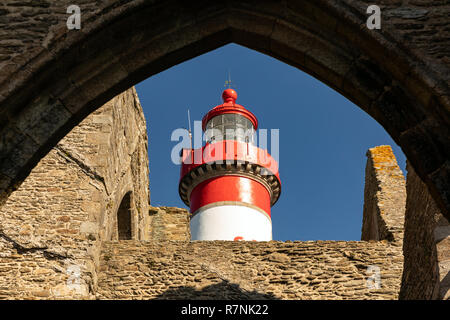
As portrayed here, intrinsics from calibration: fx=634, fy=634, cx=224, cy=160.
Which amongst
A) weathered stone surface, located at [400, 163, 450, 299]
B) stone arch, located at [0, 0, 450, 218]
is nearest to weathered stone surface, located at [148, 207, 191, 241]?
weathered stone surface, located at [400, 163, 450, 299]

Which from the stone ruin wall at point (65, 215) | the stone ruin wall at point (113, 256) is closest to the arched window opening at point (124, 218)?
the stone ruin wall at point (65, 215)

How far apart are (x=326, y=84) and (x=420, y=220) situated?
2.00 meters

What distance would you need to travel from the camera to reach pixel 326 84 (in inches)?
161

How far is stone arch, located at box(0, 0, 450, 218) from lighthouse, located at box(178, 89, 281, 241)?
11382 millimetres

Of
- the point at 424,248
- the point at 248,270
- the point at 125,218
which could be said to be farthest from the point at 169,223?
the point at 424,248

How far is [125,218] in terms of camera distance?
41.1ft

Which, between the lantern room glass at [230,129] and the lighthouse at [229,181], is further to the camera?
the lantern room glass at [230,129]

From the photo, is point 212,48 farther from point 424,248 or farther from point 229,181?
point 229,181

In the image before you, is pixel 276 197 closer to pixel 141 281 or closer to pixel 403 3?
pixel 141 281

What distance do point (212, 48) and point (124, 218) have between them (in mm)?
8587

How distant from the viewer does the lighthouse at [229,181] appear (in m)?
15.9

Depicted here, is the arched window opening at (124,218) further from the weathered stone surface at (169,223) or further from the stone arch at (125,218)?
the weathered stone surface at (169,223)

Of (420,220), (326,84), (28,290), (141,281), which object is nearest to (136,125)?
(141,281)

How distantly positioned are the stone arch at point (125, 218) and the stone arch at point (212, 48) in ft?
27.4
